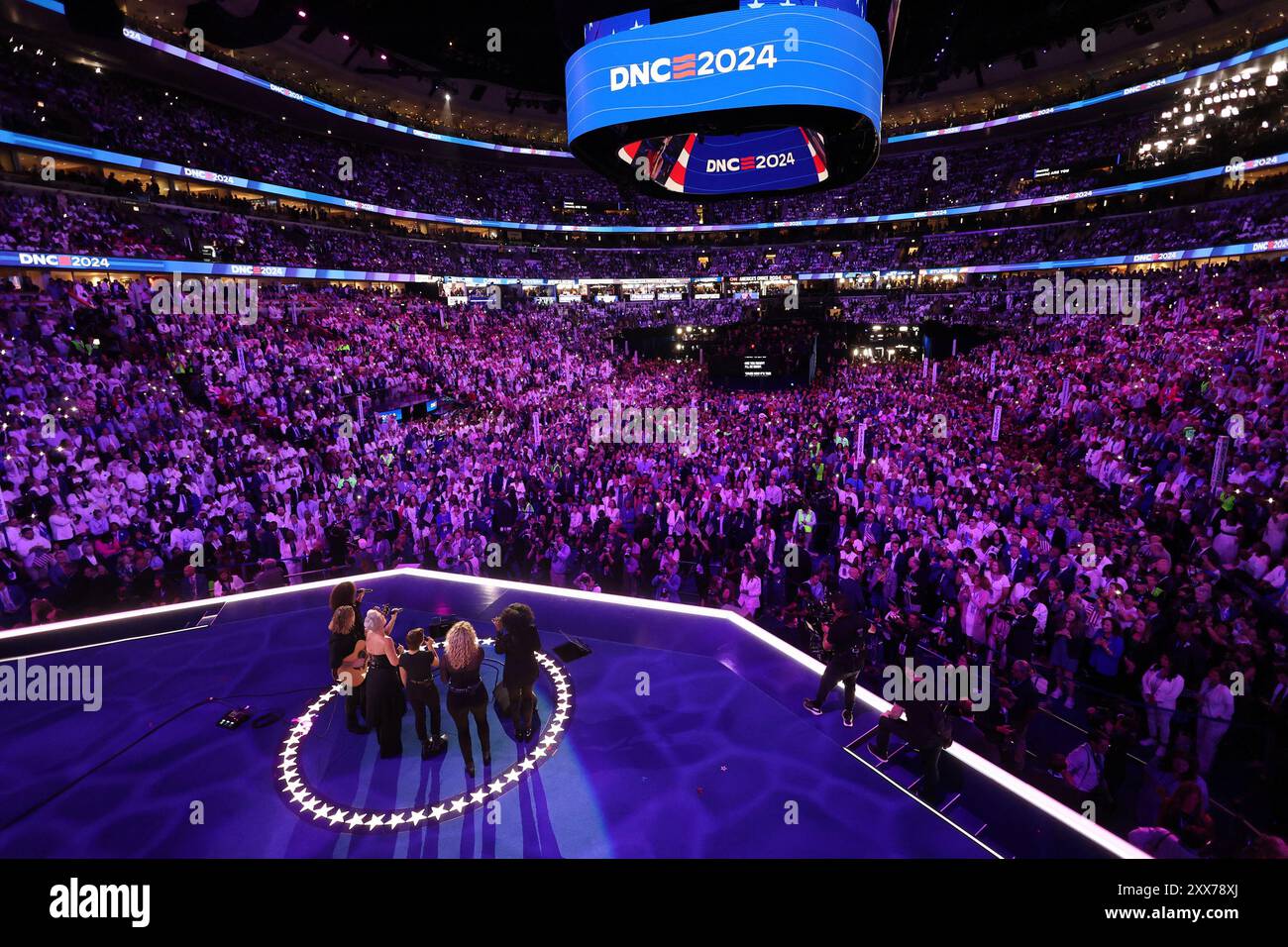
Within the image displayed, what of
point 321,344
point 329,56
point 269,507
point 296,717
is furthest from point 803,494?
point 329,56

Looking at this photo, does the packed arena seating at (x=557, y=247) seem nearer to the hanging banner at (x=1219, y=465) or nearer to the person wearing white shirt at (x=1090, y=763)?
the hanging banner at (x=1219, y=465)

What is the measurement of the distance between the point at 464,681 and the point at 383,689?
0.79m

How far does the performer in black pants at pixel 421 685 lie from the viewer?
4.46 metres

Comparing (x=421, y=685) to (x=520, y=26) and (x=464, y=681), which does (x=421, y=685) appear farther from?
(x=520, y=26)

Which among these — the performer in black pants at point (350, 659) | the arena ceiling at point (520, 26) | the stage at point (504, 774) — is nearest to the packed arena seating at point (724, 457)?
the stage at point (504, 774)

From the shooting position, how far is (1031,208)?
1367 inches

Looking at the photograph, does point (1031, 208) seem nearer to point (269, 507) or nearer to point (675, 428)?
point (675, 428)

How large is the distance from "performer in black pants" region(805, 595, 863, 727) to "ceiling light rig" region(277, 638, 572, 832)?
236 centimetres

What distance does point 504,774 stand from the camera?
450cm

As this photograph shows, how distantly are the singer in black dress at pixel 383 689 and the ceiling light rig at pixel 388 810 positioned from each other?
1.99ft

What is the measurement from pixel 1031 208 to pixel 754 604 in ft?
127

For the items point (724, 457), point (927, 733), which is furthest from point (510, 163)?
point (927, 733)

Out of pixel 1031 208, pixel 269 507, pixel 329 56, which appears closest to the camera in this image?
pixel 269 507

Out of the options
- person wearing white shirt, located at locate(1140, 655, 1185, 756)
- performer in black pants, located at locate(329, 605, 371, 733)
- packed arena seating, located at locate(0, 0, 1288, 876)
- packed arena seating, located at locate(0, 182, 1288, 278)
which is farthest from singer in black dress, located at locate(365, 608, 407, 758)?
packed arena seating, located at locate(0, 182, 1288, 278)
